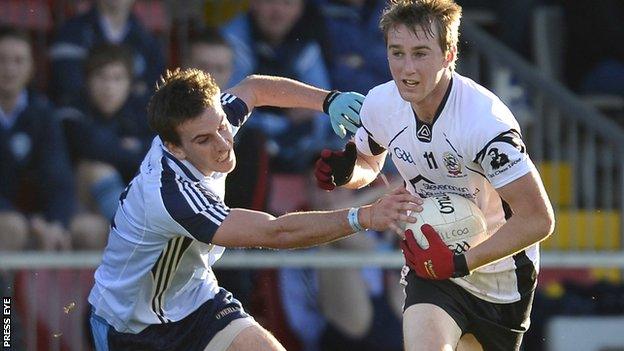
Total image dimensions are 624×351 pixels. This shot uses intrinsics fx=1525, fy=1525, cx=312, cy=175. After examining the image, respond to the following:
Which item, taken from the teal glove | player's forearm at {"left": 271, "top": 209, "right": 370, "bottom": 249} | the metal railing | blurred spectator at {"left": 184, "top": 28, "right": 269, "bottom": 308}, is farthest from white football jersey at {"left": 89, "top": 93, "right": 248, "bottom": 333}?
the metal railing

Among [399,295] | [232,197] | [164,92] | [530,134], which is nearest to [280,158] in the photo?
[232,197]

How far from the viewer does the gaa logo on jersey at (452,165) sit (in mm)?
6449

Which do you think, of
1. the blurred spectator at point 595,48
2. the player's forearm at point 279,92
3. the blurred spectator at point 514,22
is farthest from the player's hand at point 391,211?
the blurred spectator at point 595,48

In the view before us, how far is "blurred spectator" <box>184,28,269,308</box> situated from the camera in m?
9.73

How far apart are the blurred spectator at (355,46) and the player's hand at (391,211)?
12.6ft

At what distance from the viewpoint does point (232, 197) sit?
32.1 ft

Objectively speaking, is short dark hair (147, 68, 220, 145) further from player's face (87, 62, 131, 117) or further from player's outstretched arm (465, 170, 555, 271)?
player's face (87, 62, 131, 117)

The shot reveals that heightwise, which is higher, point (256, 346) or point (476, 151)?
point (476, 151)

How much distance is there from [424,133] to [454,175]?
0.72 ft

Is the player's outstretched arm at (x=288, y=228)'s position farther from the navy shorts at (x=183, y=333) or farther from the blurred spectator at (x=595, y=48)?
the blurred spectator at (x=595, y=48)

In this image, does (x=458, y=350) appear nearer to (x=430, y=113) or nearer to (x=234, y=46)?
(x=430, y=113)

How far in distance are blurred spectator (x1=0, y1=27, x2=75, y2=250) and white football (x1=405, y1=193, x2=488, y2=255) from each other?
344 centimetres

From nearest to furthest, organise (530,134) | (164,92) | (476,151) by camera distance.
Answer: (476,151), (164,92), (530,134)

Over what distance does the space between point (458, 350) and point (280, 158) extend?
3271 millimetres
